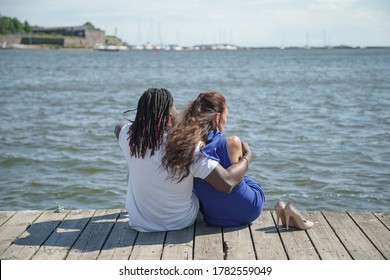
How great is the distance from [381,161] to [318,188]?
2379mm

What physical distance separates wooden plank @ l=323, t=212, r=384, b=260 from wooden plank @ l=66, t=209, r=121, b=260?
75.7 inches

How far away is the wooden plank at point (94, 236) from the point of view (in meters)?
4.11

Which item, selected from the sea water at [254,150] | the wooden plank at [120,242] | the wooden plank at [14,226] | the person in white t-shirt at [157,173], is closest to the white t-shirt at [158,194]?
the person in white t-shirt at [157,173]

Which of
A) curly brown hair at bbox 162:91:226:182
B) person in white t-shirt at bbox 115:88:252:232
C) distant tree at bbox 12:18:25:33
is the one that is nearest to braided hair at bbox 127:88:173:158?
person in white t-shirt at bbox 115:88:252:232

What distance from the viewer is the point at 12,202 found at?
8375mm

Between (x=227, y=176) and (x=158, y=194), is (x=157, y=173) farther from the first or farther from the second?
(x=227, y=176)

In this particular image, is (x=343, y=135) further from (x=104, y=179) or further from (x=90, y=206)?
(x=90, y=206)

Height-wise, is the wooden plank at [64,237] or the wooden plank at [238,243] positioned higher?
the wooden plank at [64,237]

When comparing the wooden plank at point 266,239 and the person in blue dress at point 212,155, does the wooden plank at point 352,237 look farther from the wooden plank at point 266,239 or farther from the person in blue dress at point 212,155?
the person in blue dress at point 212,155

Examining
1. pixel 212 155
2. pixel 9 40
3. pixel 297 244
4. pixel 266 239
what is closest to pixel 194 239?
pixel 266 239

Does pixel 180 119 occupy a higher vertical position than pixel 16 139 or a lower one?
higher

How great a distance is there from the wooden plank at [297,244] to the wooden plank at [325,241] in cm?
5

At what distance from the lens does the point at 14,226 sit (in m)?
4.76
